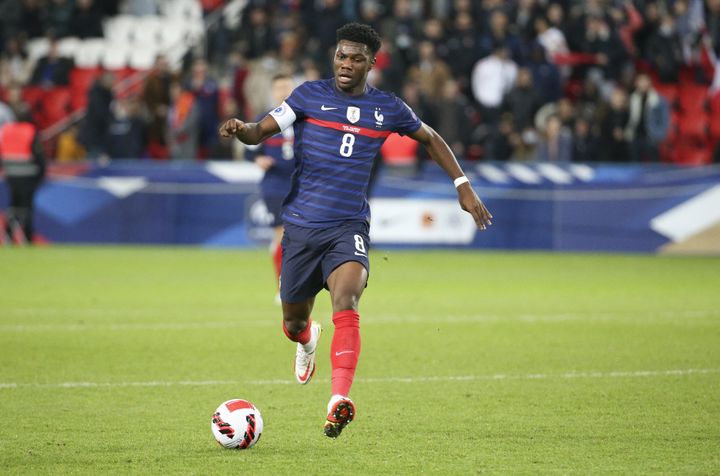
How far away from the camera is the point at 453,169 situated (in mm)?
7590

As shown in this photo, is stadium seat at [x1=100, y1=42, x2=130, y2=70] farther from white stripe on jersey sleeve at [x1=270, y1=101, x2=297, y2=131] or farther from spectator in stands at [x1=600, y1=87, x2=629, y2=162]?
white stripe on jersey sleeve at [x1=270, y1=101, x2=297, y2=131]

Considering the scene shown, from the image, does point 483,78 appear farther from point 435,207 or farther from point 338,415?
point 338,415

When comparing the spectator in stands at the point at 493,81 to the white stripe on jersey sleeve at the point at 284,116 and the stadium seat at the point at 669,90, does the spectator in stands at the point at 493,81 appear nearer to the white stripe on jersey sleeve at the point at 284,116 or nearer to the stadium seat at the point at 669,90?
the stadium seat at the point at 669,90

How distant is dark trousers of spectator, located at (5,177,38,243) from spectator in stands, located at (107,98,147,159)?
6.87 feet

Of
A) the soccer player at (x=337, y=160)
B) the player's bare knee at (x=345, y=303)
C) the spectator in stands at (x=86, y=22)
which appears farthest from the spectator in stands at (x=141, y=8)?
the player's bare knee at (x=345, y=303)

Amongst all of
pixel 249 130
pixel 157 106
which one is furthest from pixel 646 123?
pixel 249 130

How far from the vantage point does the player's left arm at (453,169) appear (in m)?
7.41

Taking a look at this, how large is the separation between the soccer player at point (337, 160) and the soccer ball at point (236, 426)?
930 millimetres

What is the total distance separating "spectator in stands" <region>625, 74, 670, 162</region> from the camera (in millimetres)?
22219

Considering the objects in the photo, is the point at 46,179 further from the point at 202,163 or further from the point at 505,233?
the point at 505,233

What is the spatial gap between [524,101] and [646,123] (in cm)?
208

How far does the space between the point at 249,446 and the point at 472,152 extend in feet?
54.3

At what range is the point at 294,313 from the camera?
7.91 meters

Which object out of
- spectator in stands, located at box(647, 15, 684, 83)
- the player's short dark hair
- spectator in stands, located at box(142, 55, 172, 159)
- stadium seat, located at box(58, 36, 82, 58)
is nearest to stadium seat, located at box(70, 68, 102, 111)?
stadium seat, located at box(58, 36, 82, 58)
